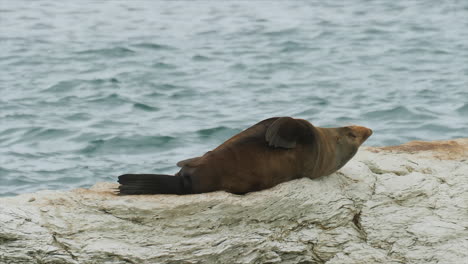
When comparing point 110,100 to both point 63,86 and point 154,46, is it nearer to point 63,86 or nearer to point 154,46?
point 63,86

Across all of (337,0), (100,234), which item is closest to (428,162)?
(100,234)

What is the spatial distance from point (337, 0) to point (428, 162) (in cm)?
1547

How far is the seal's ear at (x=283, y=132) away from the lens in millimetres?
5672

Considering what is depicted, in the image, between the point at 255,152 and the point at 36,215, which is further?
the point at 255,152

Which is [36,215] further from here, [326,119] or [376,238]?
[326,119]

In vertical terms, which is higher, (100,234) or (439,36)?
(100,234)

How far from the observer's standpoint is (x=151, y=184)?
5613 millimetres

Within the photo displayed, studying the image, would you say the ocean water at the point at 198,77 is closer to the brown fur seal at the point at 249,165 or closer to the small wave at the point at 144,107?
the small wave at the point at 144,107

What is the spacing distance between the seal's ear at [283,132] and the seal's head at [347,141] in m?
0.52

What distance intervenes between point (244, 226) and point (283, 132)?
0.73m

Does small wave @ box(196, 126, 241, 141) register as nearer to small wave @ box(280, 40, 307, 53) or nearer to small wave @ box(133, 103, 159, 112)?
small wave @ box(133, 103, 159, 112)

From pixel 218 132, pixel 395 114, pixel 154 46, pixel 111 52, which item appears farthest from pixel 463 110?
pixel 111 52

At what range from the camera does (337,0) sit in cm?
2164

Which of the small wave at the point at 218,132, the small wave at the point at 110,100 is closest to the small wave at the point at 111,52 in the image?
the small wave at the point at 110,100
